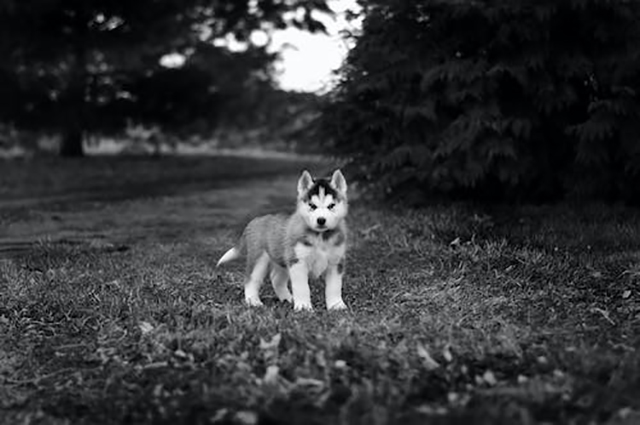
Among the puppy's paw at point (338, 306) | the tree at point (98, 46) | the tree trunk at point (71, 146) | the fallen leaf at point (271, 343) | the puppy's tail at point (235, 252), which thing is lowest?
the puppy's paw at point (338, 306)

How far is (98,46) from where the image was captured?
61.2 feet

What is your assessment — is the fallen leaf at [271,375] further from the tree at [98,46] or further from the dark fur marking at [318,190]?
the tree at [98,46]

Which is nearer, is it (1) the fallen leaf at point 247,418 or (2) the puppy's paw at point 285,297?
(1) the fallen leaf at point 247,418

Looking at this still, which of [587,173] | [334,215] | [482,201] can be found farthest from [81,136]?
[334,215]

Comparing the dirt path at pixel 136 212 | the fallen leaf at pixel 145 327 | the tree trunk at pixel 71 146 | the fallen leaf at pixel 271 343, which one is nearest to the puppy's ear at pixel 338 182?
the fallen leaf at pixel 271 343

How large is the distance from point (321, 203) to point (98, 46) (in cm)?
1338

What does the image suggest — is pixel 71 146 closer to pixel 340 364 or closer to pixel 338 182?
pixel 338 182

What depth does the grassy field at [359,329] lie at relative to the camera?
461 cm

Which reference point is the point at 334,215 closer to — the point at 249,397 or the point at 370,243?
the point at 249,397

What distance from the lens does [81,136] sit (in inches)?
899

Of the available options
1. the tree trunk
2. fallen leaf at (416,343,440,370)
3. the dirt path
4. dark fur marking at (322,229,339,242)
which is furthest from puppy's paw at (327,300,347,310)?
the tree trunk

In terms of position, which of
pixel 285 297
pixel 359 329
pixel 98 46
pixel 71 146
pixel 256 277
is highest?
pixel 98 46

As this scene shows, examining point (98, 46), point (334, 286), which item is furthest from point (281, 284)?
point (98, 46)

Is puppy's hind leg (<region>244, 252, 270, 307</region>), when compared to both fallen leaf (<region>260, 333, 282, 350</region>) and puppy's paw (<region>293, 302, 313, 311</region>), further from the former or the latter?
fallen leaf (<region>260, 333, 282, 350</region>)
